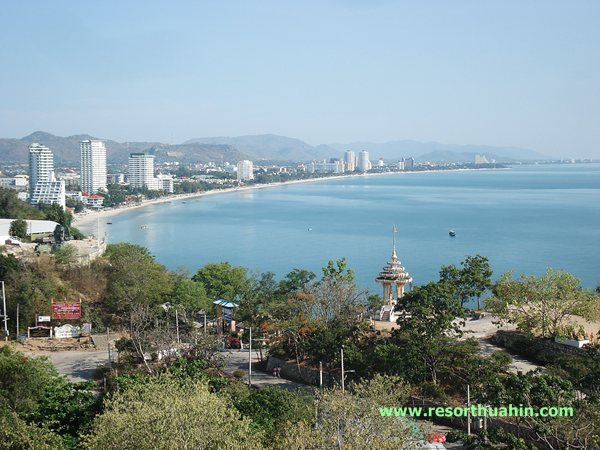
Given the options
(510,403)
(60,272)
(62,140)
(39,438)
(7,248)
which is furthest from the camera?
(62,140)

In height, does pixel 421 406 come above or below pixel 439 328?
below

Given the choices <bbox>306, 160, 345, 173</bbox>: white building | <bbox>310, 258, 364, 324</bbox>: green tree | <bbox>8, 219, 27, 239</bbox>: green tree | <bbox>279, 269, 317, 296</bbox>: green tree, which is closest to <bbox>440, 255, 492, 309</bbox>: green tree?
<bbox>310, 258, 364, 324</bbox>: green tree

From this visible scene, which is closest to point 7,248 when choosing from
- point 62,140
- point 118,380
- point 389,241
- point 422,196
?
point 118,380

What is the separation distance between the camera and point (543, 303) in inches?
320

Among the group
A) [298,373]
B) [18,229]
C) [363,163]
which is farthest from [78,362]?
[363,163]

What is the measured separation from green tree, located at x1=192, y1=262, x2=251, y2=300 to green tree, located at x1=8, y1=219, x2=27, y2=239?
7.15 m

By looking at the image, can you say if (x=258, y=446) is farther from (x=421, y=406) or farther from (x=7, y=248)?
(x=7, y=248)

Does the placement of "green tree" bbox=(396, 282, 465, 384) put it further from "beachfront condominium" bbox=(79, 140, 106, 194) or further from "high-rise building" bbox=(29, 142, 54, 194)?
"beachfront condominium" bbox=(79, 140, 106, 194)

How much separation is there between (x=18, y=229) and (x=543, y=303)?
13554mm

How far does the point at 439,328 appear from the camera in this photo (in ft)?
24.0

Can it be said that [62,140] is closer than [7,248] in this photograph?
No

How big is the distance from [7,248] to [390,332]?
29.9ft

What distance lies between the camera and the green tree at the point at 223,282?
1191 cm

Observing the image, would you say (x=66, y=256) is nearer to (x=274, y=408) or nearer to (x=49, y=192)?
(x=274, y=408)
